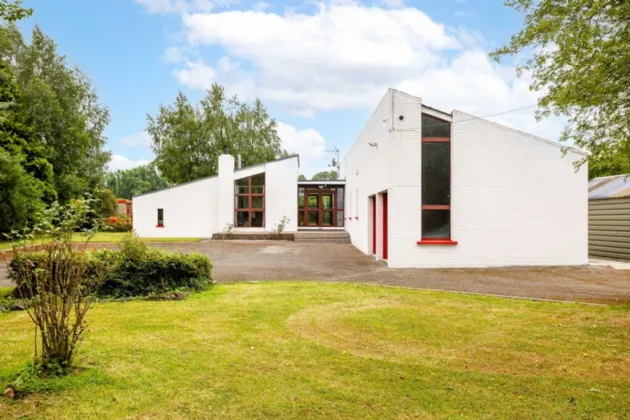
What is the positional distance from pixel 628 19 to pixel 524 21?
1.60m

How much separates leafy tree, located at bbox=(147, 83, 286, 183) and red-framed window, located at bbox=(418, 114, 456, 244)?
28341mm

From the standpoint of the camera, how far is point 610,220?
52.4 feet

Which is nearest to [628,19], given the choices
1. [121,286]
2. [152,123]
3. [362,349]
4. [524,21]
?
[524,21]

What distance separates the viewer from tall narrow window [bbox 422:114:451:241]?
1293 centimetres

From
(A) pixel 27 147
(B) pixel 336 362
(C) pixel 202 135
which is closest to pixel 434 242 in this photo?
(B) pixel 336 362

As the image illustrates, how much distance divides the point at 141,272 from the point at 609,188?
1780cm

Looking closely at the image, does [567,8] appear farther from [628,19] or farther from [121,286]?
[121,286]

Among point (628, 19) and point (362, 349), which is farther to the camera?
point (628, 19)

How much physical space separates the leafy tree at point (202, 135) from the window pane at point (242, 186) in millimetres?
13566

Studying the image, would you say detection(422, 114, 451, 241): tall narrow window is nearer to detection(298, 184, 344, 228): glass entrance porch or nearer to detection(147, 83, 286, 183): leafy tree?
detection(298, 184, 344, 228): glass entrance porch

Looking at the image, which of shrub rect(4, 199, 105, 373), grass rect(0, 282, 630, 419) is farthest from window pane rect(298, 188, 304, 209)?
shrub rect(4, 199, 105, 373)

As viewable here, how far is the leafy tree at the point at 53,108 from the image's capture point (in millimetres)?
28016

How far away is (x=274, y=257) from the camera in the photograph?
51.1 feet

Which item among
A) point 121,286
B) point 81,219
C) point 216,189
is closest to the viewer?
point 81,219
